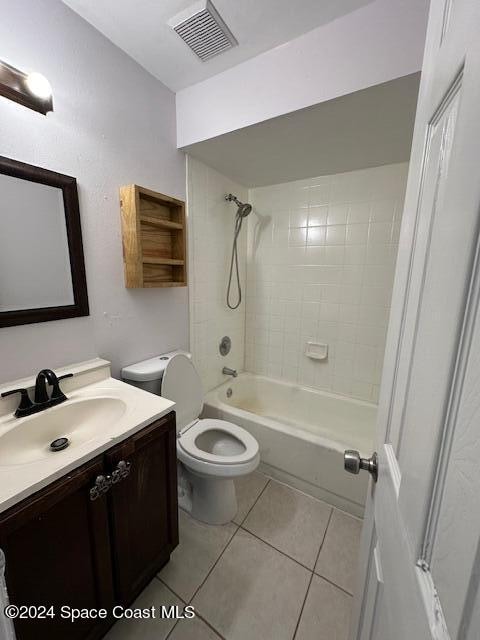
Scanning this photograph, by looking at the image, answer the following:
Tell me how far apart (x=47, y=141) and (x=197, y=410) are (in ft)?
4.96

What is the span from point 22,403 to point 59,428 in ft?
0.53

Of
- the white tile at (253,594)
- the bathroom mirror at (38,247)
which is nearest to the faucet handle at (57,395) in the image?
the bathroom mirror at (38,247)

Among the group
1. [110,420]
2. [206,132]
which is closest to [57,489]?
[110,420]

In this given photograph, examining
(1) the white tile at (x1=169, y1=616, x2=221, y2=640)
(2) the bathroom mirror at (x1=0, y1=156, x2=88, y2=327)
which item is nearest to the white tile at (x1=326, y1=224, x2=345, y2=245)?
(2) the bathroom mirror at (x1=0, y1=156, x2=88, y2=327)

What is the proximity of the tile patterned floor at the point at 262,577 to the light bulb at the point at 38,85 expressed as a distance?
2023 millimetres

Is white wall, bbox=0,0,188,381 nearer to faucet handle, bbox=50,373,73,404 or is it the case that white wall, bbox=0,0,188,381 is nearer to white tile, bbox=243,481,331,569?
faucet handle, bbox=50,373,73,404

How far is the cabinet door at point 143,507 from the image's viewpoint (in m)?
0.89

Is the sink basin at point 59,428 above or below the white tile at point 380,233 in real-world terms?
below

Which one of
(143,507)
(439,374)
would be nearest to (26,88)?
(439,374)

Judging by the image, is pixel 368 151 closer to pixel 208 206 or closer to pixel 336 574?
pixel 208 206

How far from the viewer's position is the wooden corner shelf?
127cm

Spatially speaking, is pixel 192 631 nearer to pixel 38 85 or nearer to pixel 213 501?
pixel 213 501

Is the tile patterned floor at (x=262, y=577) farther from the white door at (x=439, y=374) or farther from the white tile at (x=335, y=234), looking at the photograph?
the white tile at (x=335, y=234)

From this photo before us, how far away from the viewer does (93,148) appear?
117cm
